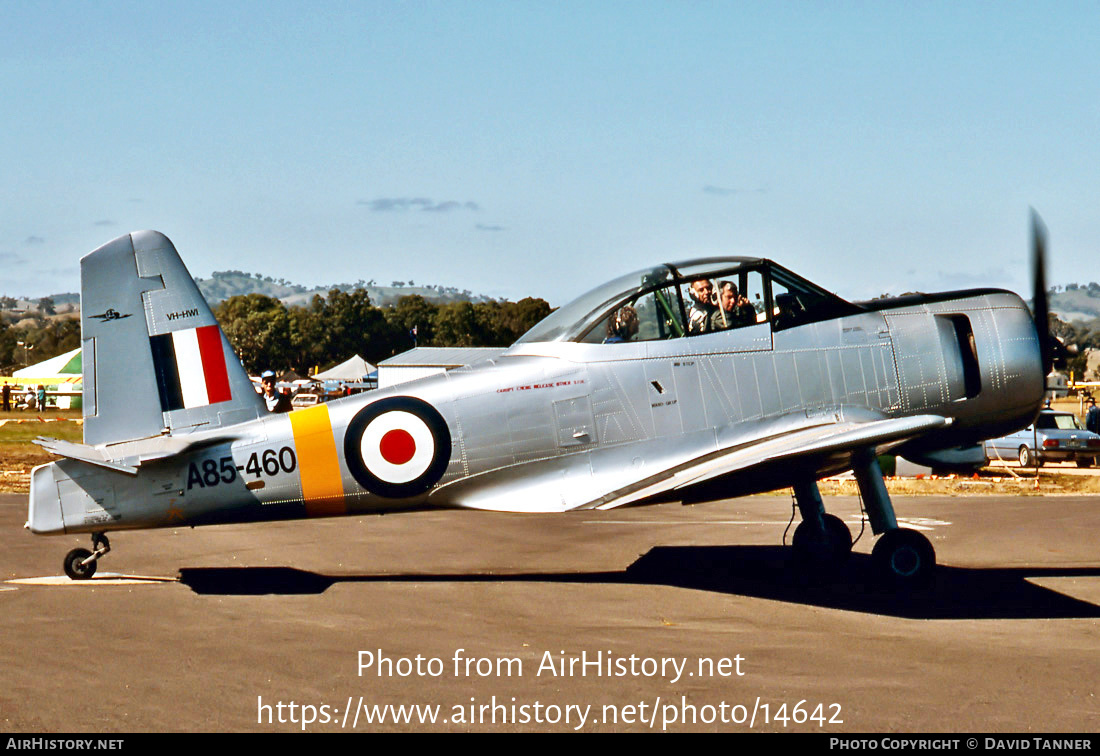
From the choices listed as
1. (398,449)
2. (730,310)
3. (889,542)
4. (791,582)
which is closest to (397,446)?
(398,449)

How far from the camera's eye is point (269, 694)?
593 centimetres

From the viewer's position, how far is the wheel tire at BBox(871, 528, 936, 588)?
886 centimetres

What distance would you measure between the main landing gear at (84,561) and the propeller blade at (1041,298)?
28.2ft

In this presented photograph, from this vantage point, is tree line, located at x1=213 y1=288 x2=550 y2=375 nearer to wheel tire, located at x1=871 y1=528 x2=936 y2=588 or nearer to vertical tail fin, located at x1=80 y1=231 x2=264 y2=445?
vertical tail fin, located at x1=80 y1=231 x2=264 y2=445

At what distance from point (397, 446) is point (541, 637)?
7.89ft

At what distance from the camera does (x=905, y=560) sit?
29.2 feet

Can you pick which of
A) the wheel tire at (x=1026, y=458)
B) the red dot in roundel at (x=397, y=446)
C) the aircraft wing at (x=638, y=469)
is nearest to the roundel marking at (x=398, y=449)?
the red dot in roundel at (x=397, y=446)

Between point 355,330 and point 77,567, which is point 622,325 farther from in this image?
point 355,330

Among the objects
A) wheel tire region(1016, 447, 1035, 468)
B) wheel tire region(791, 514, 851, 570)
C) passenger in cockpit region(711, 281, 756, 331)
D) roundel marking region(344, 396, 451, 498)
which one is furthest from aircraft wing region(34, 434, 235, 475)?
wheel tire region(1016, 447, 1035, 468)

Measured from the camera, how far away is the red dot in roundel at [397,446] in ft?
29.2

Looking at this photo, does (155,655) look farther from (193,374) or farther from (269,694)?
(193,374)

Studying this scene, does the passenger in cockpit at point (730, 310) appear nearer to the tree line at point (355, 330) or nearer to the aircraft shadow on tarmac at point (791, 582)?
the aircraft shadow on tarmac at point (791, 582)

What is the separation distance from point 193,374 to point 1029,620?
7.24 metres
